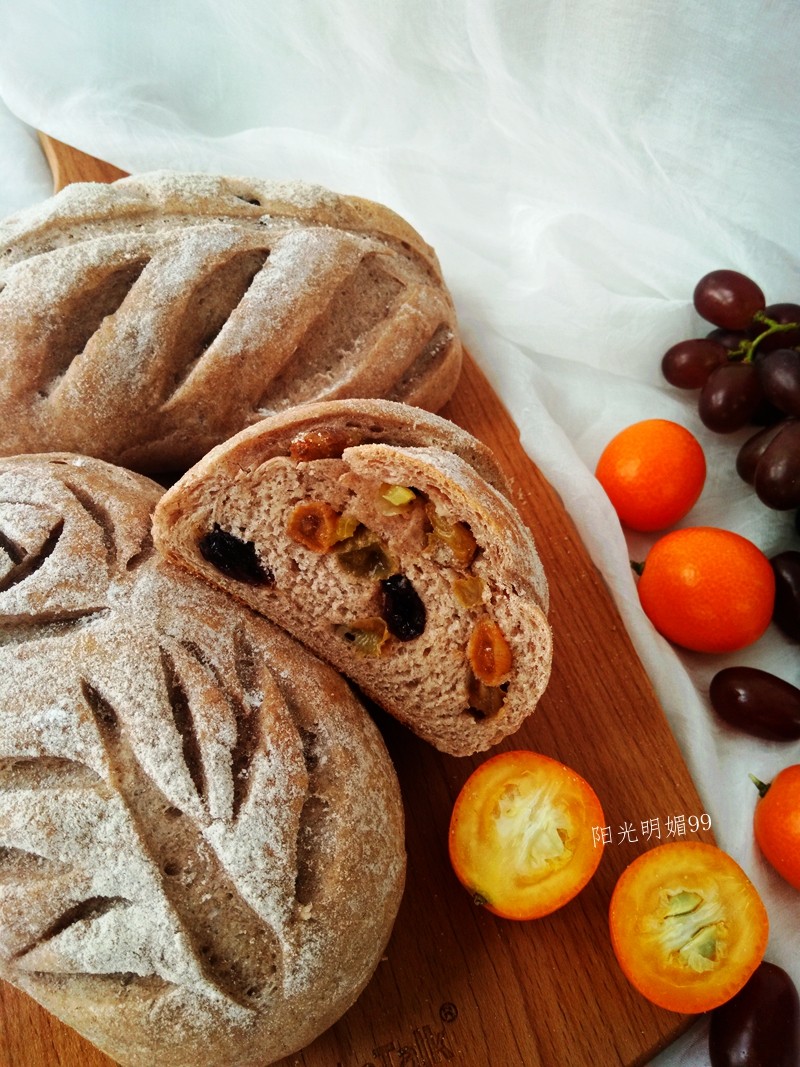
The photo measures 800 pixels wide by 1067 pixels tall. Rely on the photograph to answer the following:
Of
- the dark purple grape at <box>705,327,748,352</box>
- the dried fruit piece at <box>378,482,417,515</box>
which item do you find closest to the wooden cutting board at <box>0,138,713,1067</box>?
the dried fruit piece at <box>378,482,417,515</box>

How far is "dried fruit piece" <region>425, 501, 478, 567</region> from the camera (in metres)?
1.71

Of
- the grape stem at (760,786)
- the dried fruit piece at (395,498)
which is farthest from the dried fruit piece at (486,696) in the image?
the grape stem at (760,786)

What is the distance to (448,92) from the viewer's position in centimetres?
310

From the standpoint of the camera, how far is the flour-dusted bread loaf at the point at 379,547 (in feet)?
5.59

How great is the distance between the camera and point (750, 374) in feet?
8.24

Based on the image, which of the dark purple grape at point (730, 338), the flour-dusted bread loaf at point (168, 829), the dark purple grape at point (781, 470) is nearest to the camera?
the flour-dusted bread loaf at point (168, 829)

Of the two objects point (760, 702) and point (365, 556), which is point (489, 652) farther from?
point (760, 702)

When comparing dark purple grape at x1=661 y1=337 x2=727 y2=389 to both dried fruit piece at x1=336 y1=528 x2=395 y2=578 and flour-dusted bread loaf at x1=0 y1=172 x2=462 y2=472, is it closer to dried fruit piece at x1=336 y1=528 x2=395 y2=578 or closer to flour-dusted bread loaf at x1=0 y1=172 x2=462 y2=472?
flour-dusted bread loaf at x1=0 y1=172 x2=462 y2=472

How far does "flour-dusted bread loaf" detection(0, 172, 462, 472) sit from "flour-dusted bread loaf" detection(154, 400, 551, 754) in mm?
411

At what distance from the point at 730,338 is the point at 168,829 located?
2118mm

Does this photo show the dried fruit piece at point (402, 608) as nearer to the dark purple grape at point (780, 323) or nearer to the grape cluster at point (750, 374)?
the grape cluster at point (750, 374)

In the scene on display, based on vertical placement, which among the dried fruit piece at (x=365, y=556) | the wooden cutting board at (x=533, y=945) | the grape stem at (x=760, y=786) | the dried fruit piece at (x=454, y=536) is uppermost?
the dried fruit piece at (x=454, y=536)

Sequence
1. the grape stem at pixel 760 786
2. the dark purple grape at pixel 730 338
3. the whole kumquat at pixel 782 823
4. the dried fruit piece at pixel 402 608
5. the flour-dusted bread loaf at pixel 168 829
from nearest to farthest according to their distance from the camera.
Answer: the flour-dusted bread loaf at pixel 168 829, the dried fruit piece at pixel 402 608, the whole kumquat at pixel 782 823, the grape stem at pixel 760 786, the dark purple grape at pixel 730 338

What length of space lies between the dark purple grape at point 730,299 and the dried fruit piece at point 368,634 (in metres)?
1.51
